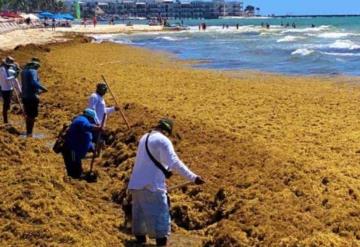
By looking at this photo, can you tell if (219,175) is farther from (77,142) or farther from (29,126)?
(29,126)

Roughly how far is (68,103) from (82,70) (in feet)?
31.9

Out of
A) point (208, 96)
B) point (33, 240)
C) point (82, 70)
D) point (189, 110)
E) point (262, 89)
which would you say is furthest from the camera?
point (82, 70)

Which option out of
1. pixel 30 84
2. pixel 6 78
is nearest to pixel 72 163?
pixel 30 84

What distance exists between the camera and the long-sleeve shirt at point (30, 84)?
1248 cm

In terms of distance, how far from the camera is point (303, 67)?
30.6m

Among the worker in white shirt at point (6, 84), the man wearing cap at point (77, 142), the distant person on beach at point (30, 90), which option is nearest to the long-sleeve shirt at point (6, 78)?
the worker in white shirt at point (6, 84)

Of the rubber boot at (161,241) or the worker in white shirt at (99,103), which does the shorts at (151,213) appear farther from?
the worker in white shirt at (99,103)

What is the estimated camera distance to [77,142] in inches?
363

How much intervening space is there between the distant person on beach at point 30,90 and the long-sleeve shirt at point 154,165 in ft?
20.1

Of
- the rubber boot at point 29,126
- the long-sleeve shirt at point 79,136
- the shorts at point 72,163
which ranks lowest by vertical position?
the rubber boot at point 29,126

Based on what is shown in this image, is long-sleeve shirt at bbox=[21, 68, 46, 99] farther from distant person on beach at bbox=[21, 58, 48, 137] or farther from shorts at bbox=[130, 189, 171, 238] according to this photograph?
shorts at bbox=[130, 189, 171, 238]

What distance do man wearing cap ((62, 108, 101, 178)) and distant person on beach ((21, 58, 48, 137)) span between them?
11.4 feet

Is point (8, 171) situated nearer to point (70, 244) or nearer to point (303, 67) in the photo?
point (70, 244)

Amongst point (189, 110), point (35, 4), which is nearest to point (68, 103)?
point (189, 110)
